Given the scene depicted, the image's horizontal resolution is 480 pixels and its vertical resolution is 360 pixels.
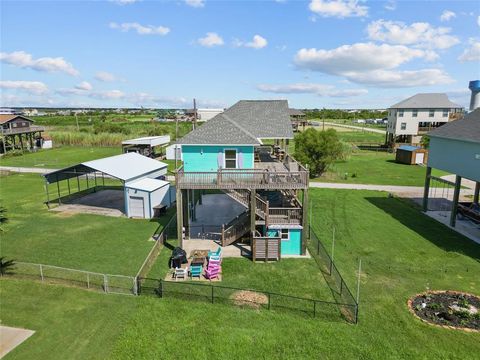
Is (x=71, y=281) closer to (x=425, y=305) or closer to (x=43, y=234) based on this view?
(x=43, y=234)

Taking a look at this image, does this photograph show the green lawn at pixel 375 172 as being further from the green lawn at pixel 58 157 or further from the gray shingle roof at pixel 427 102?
the green lawn at pixel 58 157

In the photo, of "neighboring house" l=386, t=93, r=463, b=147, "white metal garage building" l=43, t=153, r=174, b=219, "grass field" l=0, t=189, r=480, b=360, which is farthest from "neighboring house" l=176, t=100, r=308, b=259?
"neighboring house" l=386, t=93, r=463, b=147

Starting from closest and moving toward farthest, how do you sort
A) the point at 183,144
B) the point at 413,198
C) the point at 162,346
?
1. the point at 162,346
2. the point at 183,144
3. the point at 413,198

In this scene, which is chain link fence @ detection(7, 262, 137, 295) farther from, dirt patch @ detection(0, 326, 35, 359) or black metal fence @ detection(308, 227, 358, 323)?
black metal fence @ detection(308, 227, 358, 323)

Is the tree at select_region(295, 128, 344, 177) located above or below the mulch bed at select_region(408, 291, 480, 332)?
above

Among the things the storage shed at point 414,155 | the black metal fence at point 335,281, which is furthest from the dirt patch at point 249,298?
the storage shed at point 414,155

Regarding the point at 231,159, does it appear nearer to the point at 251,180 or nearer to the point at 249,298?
the point at 251,180

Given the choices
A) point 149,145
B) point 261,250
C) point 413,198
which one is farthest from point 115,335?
point 149,145
